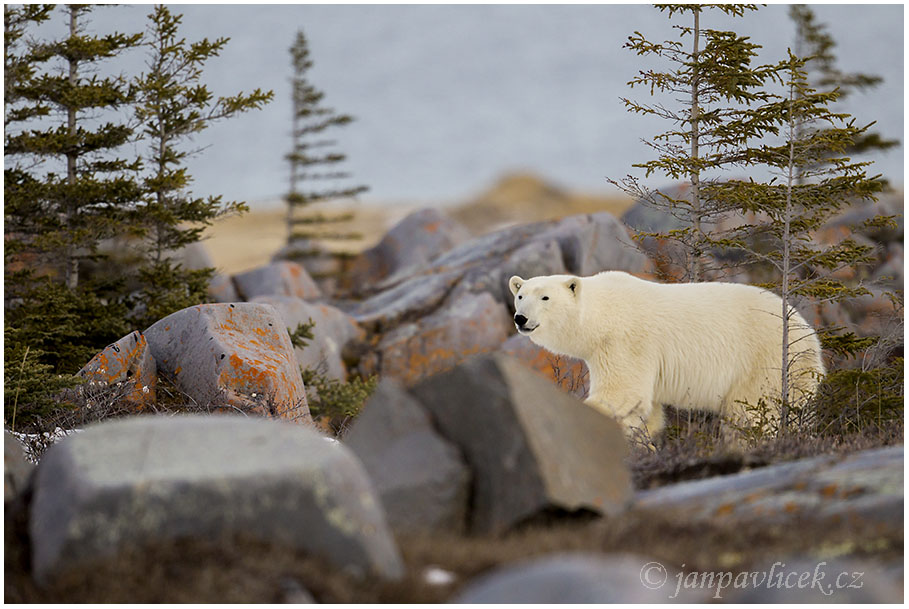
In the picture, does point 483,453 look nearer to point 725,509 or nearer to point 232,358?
point 725,509

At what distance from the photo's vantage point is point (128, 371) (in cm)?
987

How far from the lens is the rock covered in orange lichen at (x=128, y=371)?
968 cm

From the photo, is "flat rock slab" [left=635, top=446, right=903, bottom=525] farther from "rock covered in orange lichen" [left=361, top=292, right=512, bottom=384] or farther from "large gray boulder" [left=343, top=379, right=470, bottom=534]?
"rock covered in orange lichen" [left=361, top=292, right=512, bottom=384]

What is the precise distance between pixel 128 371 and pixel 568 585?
814 cm

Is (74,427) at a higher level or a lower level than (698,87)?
lower

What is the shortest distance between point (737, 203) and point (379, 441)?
6.69m

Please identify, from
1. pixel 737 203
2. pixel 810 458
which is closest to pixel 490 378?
pixel 810 458

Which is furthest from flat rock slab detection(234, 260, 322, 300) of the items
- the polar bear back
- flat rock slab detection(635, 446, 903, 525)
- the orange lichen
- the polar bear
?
the orange lichen

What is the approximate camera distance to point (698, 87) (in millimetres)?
10992

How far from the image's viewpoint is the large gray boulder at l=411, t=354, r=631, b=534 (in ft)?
12.3

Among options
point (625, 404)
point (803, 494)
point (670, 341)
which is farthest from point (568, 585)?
point (670, 341)

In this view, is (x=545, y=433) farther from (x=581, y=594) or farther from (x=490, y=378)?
(x=581, y=594)

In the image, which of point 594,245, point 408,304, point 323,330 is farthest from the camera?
point 594,245

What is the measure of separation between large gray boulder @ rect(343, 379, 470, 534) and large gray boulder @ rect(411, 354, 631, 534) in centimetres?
8
